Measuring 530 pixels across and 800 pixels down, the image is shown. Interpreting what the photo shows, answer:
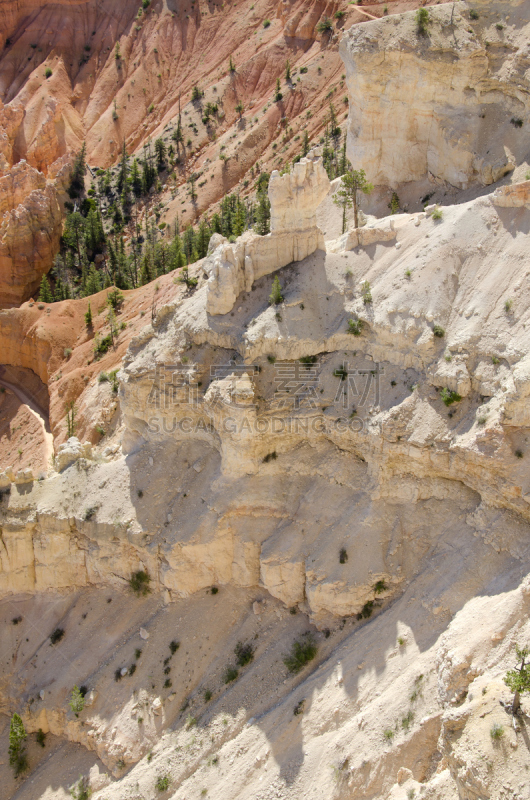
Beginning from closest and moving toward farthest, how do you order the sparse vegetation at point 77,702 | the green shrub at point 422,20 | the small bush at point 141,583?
the sparse vegetation at point 77,702
the small bush at point 141,583
the green shrub at point 422,20

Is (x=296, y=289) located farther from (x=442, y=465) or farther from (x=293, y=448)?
(x=442, y=465)

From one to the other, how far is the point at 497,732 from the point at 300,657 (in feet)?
34.2

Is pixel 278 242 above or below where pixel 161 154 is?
above

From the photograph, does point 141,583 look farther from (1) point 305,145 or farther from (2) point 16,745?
(1) point 305,145

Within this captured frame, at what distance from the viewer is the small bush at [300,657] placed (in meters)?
29.8

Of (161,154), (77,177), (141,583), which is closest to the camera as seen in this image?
(141,583)

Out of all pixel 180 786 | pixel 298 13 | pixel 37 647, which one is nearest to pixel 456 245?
pixel 180 786

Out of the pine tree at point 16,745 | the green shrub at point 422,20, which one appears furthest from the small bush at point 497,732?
the green shrub at point 422,20

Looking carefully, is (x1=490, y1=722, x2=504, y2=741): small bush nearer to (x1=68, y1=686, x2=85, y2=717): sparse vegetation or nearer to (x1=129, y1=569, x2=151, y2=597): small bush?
(x1=129, y1=569, x2=151, y2=597): small bush

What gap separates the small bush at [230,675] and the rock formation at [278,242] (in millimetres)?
16240

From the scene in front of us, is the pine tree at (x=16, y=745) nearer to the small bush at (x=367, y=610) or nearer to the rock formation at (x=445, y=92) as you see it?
the small bush at (x=367, y=610)

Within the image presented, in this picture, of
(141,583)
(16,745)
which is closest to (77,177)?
(141,583)

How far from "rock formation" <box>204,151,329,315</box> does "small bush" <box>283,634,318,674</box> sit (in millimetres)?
15501

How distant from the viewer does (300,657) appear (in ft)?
97.7
